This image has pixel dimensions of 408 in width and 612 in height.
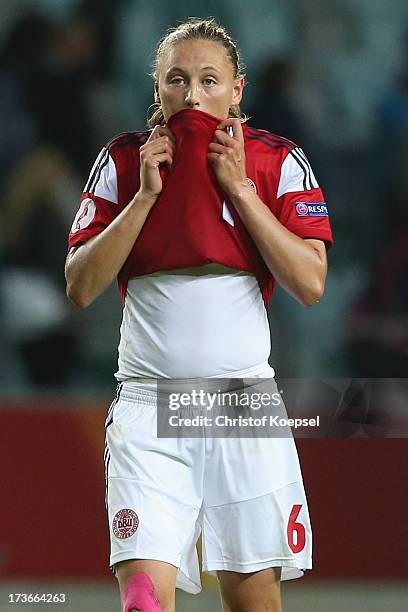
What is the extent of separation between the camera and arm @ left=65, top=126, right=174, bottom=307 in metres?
2.08

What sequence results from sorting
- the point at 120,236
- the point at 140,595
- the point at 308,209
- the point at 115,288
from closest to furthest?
the point at 140,595 < the point at 120,236 < the point at 308,209 < the point at 115,288

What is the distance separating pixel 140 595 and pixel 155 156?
0.82 metres

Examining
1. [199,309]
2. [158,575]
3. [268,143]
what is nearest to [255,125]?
[268,143]

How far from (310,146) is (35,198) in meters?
1.08

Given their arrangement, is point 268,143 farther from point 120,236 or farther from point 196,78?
point 120,236

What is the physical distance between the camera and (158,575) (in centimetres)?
203

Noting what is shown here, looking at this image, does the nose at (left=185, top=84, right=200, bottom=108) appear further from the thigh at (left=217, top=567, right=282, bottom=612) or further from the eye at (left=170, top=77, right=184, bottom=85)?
the thigh at (left=217, top=567, right=282, bottom=612)

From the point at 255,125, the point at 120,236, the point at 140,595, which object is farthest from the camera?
the point at 255,125

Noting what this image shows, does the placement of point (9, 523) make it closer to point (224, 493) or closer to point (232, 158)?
point (224, 493)

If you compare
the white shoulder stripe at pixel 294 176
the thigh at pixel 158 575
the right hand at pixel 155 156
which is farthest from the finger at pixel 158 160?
the thigh at pixel 158 575

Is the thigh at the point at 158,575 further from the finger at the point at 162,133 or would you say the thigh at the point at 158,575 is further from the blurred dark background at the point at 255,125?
the blurred dark background at the point at 255,125

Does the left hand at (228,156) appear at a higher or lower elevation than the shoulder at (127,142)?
lower

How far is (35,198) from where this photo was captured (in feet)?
13.5

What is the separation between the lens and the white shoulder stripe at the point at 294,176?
2.23 m
